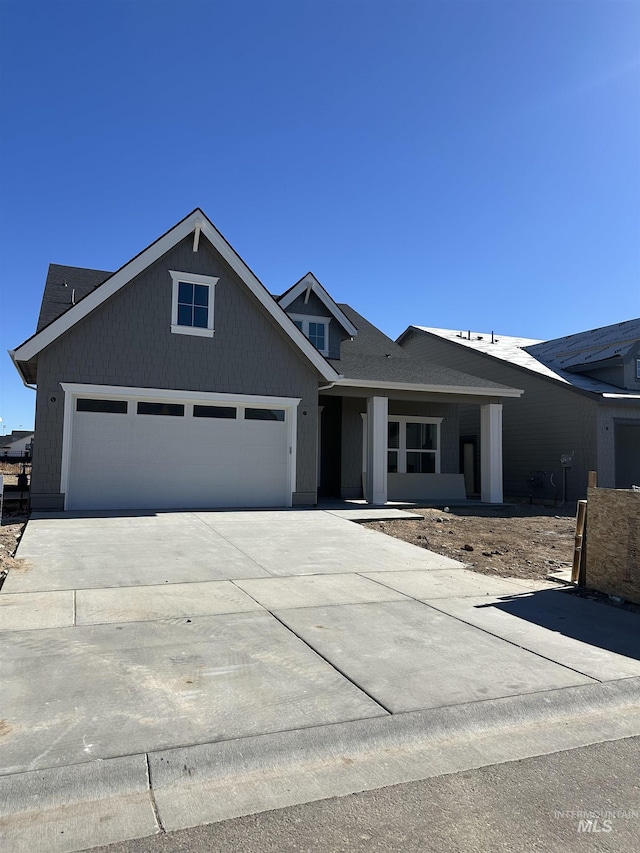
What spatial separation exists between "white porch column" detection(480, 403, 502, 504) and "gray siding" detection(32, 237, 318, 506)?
5.83 m

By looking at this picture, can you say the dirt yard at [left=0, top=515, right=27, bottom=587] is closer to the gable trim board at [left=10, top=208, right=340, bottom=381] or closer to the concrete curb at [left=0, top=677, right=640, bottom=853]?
the gable trim board at [left=10, top=208, right=340, bottom=381]

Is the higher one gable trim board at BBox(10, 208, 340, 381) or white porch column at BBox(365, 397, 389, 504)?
gable trim board at BBox(10, 208, 340, 381)

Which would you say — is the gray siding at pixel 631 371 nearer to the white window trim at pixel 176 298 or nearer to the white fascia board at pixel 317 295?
the white fascia board at pixel 317 295

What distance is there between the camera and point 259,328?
1536 cm

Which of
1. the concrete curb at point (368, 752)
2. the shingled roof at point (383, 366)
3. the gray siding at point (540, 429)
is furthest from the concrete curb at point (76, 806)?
the gray siding at point (540, 429)

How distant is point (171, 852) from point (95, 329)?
Result: 12511 mm

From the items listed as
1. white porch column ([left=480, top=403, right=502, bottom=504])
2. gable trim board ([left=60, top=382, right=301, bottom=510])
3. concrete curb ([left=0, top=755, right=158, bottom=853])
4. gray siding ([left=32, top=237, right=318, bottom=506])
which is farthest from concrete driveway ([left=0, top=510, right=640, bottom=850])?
white porch column ([left=480, top=403, right=502, bottom=504])

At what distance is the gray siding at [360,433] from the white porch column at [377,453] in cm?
206

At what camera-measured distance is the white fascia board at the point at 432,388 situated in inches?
645

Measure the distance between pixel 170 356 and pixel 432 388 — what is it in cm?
720

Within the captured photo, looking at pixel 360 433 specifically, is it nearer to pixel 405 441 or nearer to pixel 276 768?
pixel 405 441

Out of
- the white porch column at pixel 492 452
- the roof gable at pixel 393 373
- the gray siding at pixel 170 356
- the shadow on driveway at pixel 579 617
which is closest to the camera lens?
the shadow on driveway at pixel 579 617

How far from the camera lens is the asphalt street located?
108 inches

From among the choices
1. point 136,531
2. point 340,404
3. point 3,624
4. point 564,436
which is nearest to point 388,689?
point 3,624
